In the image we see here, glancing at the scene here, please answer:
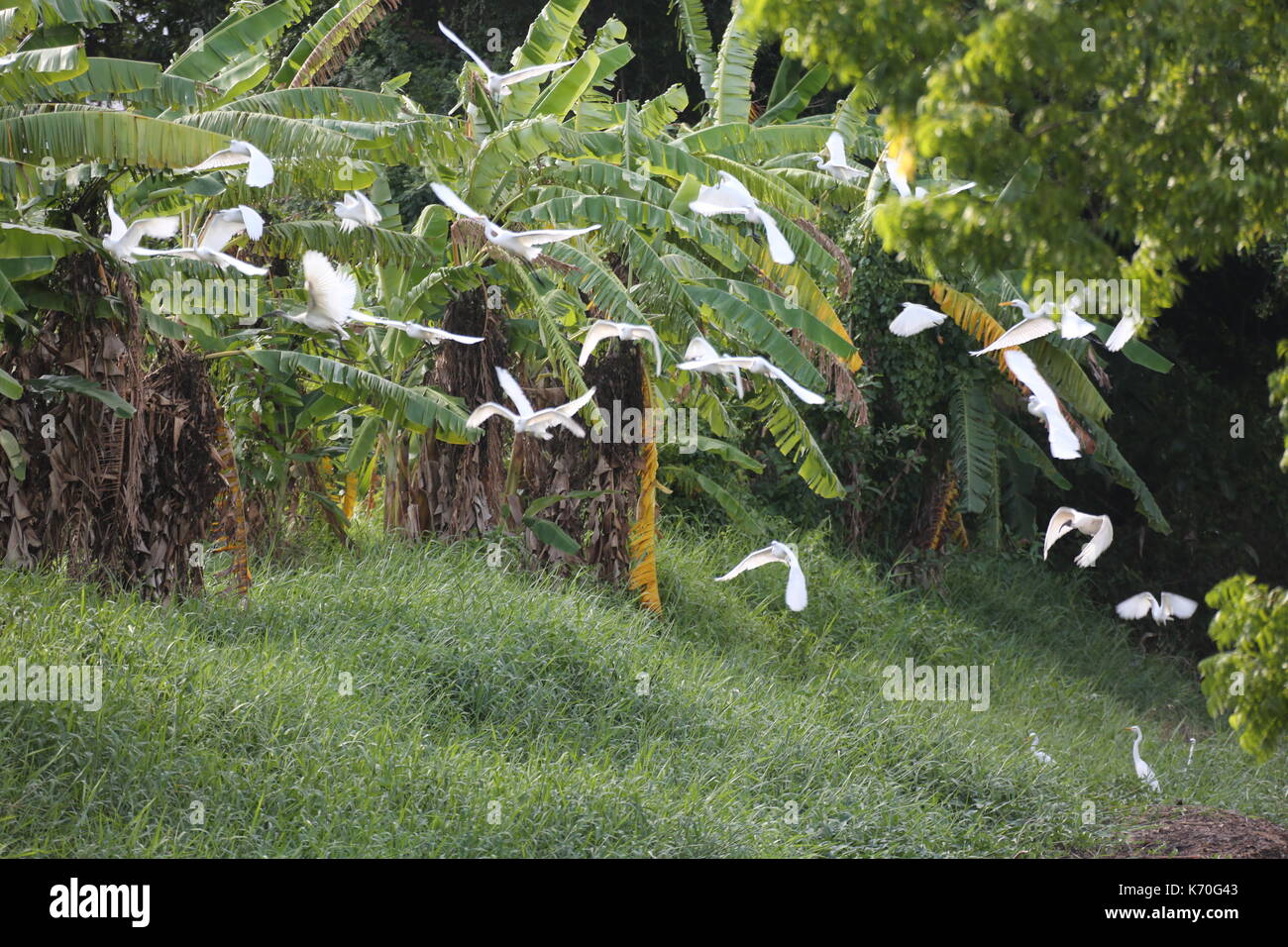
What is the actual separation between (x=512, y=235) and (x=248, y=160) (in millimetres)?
1304

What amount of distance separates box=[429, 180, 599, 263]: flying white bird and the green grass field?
1.64m

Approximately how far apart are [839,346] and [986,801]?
2.36m

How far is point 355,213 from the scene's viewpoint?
5.62 metres

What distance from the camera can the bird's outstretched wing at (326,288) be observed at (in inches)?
195

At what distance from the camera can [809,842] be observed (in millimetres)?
4719

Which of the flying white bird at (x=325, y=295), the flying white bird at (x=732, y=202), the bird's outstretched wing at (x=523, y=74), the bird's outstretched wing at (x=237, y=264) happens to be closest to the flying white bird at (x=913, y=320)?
the flying white bird at (x=732, y=202)

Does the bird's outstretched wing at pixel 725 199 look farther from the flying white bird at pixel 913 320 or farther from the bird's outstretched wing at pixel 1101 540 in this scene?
the bird's outstretched wing at pixel 1101 540

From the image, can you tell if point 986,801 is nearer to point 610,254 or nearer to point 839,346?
point 839,346

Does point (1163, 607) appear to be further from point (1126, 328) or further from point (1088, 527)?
point (1126, 328)

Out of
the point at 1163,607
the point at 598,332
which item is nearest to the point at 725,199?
the point at 598,332

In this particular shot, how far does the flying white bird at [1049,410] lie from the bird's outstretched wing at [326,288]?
9.21 feet
